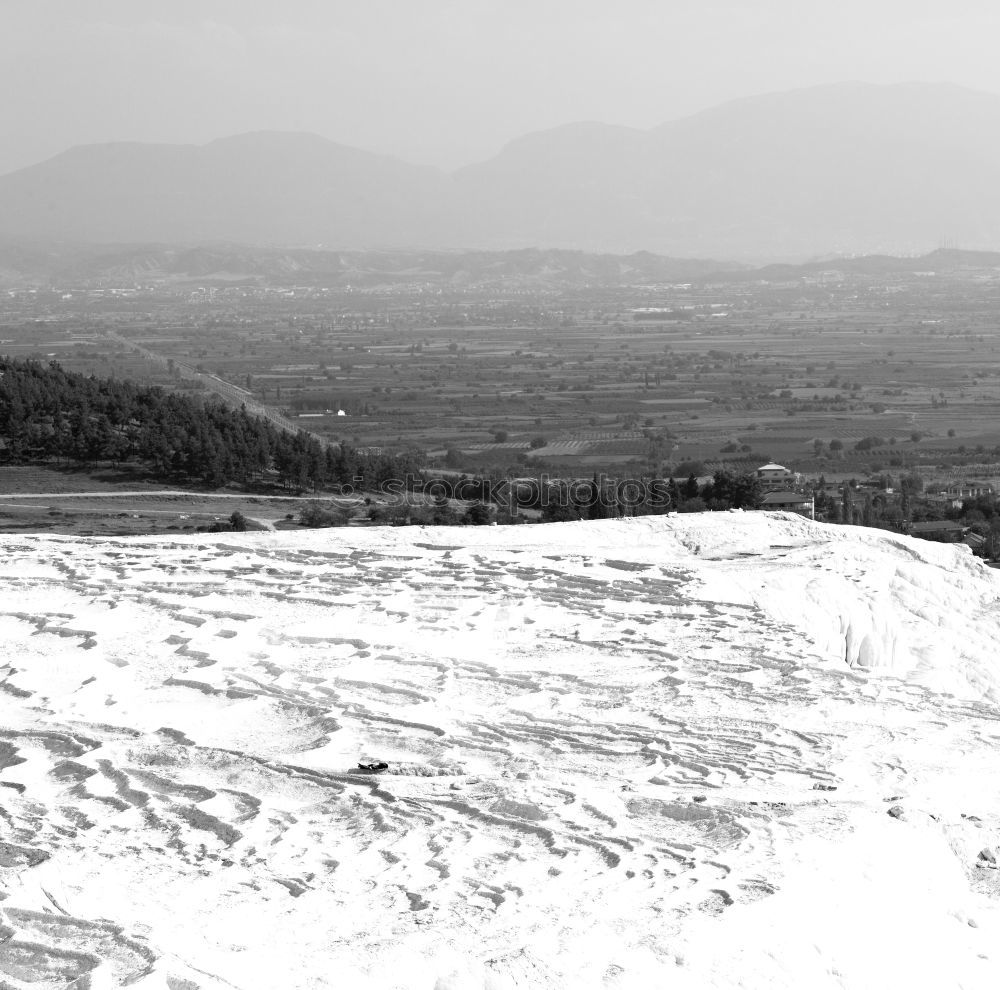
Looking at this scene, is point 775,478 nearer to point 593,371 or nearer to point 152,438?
point 152,438

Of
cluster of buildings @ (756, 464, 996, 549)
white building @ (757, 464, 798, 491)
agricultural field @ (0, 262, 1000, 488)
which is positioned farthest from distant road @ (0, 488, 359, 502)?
agricultural field @ (0, 262, 1000, 488)

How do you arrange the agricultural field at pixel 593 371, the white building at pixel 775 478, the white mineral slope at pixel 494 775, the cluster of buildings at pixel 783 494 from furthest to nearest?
the agricultural field at pixel 593 371
the white building at pixel 775 478
the cluster of buildings at pixel 783 494
the white mineral slope at pixel 494 775

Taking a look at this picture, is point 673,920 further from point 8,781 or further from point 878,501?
point 878,501

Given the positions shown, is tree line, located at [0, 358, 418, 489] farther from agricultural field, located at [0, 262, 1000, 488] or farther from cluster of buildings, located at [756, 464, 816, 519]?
agricultural field, located at [0, 262, 1000, 488]

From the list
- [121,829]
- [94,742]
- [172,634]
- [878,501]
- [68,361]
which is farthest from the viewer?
[68,361]

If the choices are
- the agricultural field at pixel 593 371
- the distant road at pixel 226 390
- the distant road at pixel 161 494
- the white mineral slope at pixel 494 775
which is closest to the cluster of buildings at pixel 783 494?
the distant road at pixel 161 494

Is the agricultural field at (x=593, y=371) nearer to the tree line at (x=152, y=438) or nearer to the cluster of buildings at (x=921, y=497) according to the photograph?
the cluster of buildings at (x=921, y=497)

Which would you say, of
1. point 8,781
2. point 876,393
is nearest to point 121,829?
point 8,781
